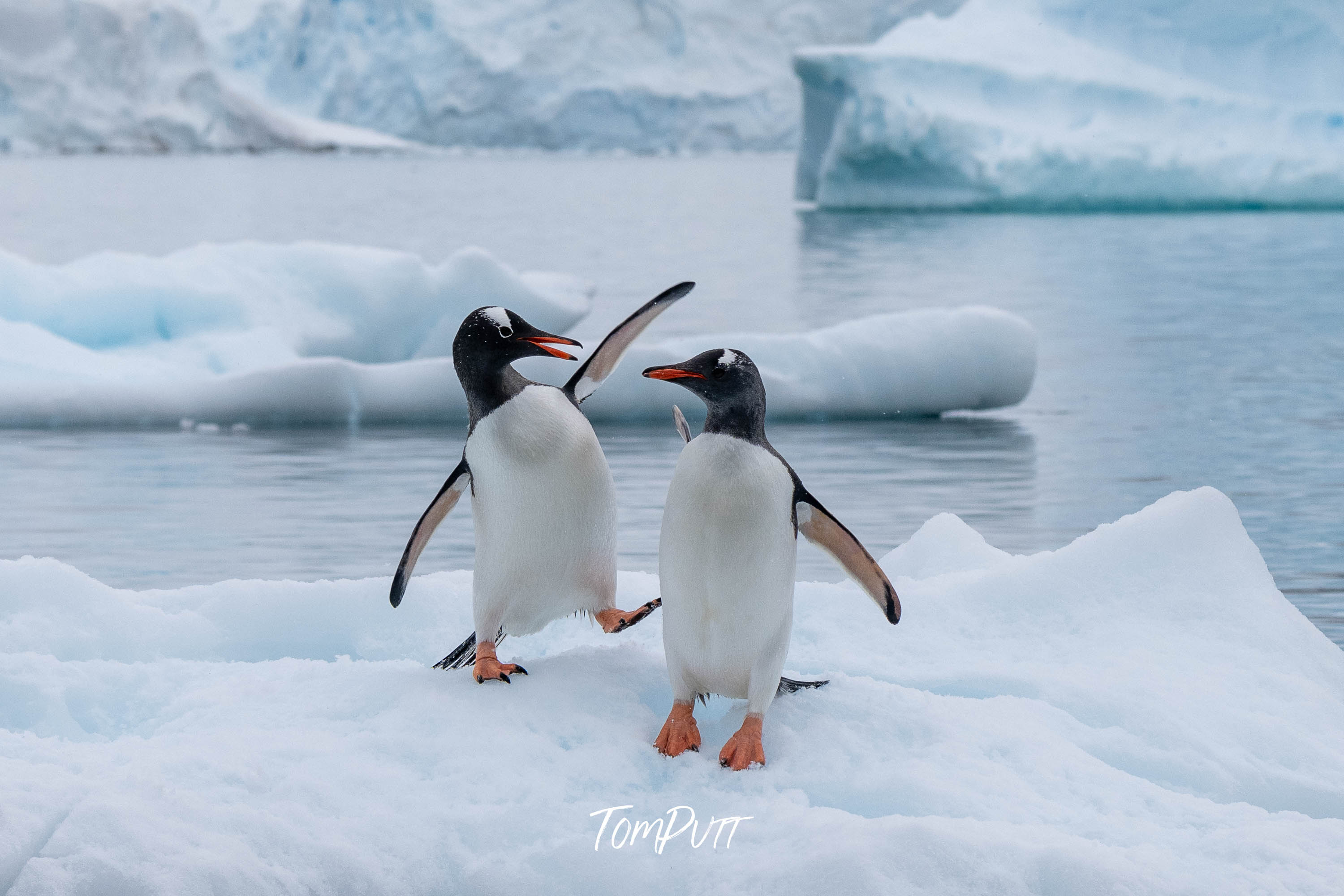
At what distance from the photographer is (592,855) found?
6.99 ft

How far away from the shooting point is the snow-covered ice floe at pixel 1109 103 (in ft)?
73.4

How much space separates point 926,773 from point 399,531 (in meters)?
3.26

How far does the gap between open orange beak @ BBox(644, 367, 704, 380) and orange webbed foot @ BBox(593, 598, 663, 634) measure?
0.64 meters

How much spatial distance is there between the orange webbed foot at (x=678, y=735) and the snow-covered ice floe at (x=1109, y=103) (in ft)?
67.5

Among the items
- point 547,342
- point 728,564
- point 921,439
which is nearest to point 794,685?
point 728,564

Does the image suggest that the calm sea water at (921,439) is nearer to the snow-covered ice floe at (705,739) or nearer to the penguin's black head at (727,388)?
the snow-covered ice floe at (705,739)

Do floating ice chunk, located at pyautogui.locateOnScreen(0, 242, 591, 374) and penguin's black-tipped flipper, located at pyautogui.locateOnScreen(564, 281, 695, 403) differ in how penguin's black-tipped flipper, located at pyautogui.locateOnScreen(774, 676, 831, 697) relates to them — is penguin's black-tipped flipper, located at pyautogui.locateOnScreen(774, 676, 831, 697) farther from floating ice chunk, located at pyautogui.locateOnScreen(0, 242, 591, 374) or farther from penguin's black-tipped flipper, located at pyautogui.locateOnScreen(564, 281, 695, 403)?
floating ice chunk, located at pyautogui.locateOnScreen(0, 242, 591, 374)

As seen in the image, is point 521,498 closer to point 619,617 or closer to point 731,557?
point 619,617

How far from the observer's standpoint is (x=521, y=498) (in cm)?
269

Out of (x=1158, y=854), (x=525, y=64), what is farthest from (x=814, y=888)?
(x=525, y=64)

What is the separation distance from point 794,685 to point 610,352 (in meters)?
0.79

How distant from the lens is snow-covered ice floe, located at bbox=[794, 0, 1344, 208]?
2238 cm

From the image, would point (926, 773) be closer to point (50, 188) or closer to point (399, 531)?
point (399, 531)

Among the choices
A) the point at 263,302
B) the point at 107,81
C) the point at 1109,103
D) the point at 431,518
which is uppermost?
the point at 107,81
